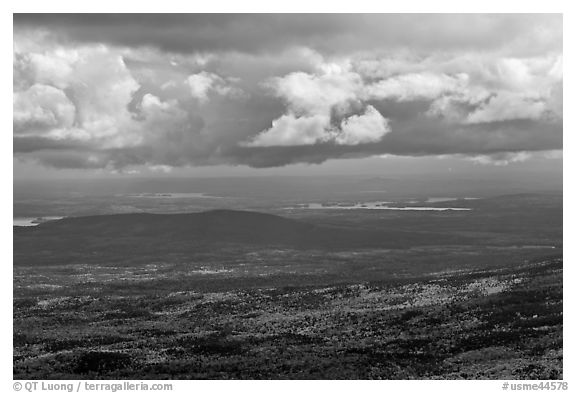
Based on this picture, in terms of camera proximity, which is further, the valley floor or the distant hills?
the distant hills

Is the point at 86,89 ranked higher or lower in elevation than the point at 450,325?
higher

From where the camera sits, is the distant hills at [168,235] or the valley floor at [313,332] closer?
the valley floor at [313,332]

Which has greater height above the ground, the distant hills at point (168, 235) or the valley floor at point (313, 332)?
the distant hills at point (168, 235)

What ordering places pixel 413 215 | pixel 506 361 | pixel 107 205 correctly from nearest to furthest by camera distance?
pixel 506 361
pixel 107 205
pixel 413 215

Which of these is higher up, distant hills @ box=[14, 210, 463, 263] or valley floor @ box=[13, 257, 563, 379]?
distant hills @ box=[14, 210, 463, 263]

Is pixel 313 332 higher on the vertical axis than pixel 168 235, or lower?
lower

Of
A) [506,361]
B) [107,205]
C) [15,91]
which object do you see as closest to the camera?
[506,361]

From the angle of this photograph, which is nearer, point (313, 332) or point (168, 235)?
point (313, 332)
